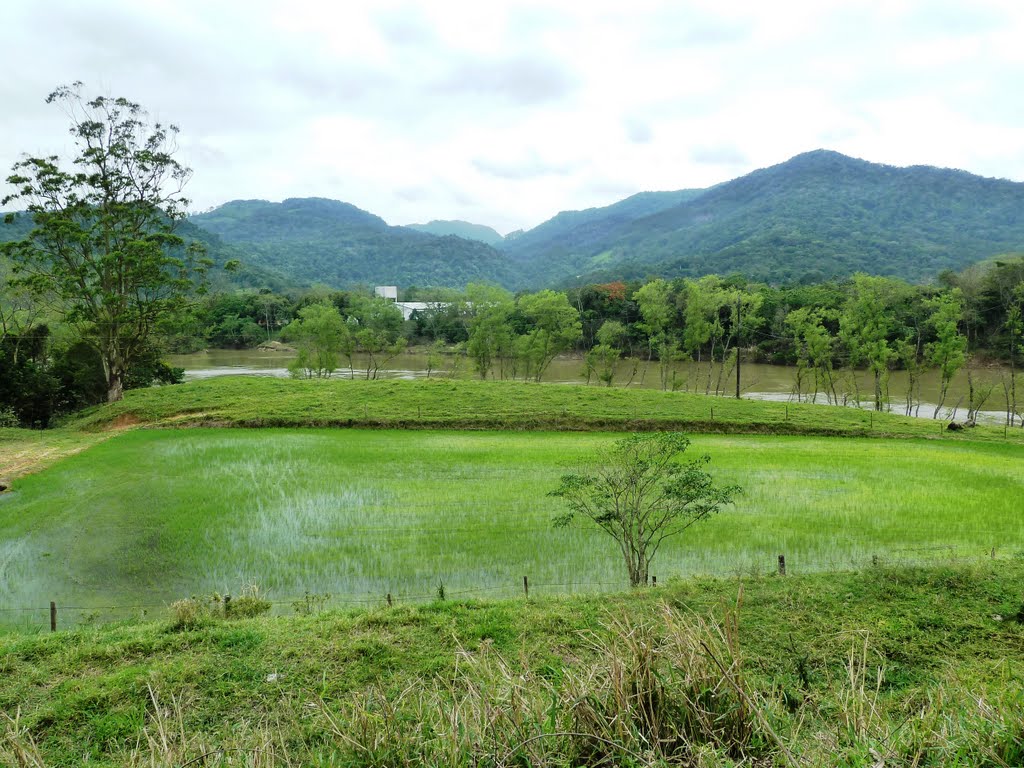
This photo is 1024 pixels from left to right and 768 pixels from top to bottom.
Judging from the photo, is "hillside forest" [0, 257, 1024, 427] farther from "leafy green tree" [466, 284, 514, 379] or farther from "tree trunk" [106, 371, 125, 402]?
"tree trunk" [106, 371, 125, 402]

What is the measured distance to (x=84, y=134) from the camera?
31.7 meters

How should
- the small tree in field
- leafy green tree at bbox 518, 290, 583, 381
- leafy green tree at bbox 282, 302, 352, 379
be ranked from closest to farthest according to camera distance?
1. the small tree in field
2. leafy green tree at bbox 282, 302, 352, 379
3. leafy green tree at bbox 518, 290, 583, 381

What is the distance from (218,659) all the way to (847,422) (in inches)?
1167

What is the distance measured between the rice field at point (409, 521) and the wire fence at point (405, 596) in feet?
0.28

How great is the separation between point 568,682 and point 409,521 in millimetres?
11428

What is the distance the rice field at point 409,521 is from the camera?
10.7 metres

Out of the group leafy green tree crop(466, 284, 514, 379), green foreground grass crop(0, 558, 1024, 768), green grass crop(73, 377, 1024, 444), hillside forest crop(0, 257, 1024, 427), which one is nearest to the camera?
green foreground grass crop(0, 558, 1024, 768)

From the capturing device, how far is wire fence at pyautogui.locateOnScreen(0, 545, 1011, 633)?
346 inches

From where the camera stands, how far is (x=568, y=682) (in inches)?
124

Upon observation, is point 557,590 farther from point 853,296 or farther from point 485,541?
point 853,296

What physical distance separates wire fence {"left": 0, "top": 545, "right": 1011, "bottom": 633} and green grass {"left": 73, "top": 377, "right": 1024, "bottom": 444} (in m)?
17.7

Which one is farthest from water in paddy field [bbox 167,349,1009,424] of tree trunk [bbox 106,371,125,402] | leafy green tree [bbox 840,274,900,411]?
tree trunk [bbox 106,371,125,402]

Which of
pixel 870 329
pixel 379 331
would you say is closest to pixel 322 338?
pixel 379 331

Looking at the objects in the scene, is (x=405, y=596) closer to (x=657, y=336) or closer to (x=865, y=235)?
(x=657, y=336)
